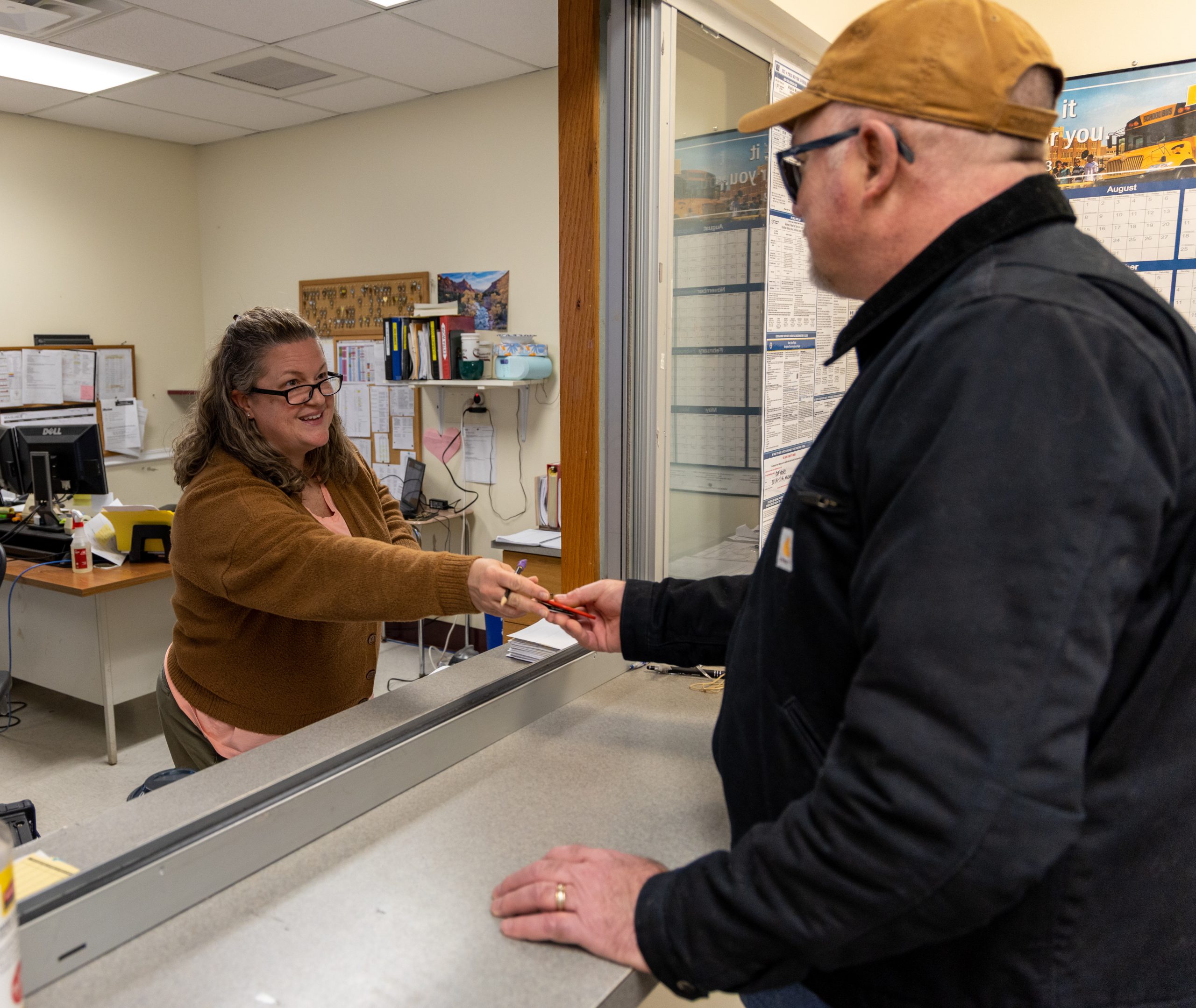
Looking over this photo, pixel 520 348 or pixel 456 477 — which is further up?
pixel 520 348

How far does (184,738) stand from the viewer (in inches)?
68.5

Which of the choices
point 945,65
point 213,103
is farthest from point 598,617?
point 213,103

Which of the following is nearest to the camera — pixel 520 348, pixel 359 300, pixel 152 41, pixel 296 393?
pixel 296 393

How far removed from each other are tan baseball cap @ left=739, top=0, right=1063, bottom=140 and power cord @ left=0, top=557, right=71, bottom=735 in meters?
3.68

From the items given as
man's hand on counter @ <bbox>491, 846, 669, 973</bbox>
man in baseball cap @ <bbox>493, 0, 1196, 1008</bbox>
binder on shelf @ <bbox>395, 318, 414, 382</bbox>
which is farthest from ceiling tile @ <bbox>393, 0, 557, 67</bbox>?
man's hand on counter @ <bbox>491, 846, 669, 973</bbox>

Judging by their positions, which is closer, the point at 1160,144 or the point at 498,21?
the point at 1160,144

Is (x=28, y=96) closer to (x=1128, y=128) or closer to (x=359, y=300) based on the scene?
(x=359, y=300)

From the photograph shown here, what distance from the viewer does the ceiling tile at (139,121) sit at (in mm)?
4773

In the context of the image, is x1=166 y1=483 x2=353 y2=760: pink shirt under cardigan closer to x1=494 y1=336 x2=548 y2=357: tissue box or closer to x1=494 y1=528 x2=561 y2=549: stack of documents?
x1=494 y1=528 x2=561 y2=549: stack of documents

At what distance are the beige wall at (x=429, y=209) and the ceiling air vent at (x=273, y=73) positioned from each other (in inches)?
22.6

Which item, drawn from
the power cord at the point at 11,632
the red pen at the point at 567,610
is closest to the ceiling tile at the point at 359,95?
the power cord at the point at 11,632

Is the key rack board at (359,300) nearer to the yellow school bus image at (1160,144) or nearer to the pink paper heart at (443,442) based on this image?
the pink paper heart at (443,442)

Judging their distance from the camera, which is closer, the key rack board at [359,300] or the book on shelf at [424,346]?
the book on shelf at [424,346]

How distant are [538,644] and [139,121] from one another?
4.94m
